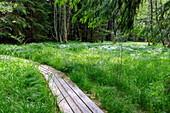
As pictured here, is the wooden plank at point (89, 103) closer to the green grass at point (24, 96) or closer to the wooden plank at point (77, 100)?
the wooden plank at point (77, 100)

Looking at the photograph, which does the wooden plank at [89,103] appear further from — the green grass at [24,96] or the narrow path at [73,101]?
the green grass at [24,96]

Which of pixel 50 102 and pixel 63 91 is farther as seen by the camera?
pixel 63 91

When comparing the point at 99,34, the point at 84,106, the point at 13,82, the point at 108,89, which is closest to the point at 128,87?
the point at 108,89

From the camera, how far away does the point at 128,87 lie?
11.7 ft

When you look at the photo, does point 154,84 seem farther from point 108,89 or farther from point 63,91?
point 63,91

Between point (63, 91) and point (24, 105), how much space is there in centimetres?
110

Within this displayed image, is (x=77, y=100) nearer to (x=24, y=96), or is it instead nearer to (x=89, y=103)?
(x=89, y=103)

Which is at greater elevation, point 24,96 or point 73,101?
point 24,96

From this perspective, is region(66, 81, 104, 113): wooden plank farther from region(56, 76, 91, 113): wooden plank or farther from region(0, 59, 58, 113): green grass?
region(0, 59, 58, 113): green grass

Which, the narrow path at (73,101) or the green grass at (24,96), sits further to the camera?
the narrow path at (73,101)

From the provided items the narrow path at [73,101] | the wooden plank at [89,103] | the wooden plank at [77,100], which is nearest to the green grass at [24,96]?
the narrow path at [73,101]

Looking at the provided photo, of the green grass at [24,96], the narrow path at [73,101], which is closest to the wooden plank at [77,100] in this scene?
the narrow path at [73,101]

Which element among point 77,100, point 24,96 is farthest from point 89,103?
point 24,96

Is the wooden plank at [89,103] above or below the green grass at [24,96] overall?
below
